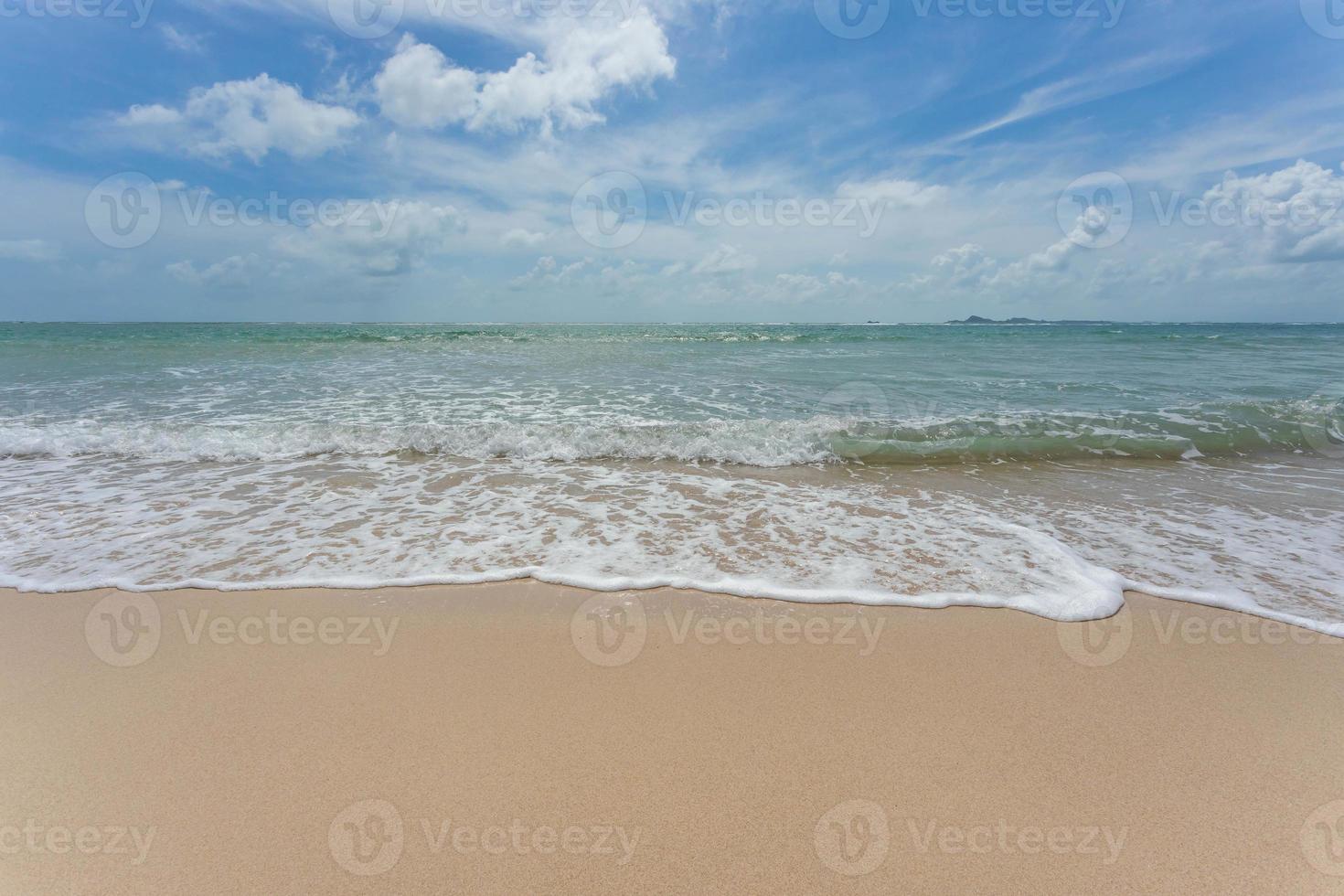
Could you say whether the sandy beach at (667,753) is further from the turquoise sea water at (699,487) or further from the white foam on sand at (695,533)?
the turquoise sea water at (699,487)

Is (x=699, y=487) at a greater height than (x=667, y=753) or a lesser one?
greater

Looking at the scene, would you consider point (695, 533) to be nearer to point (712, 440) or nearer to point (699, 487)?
point (699, 487)

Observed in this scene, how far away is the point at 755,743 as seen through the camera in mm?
2350

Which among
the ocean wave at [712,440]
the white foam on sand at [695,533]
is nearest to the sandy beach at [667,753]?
the white foam on sand at [695,533]

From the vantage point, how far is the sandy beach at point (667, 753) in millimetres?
1853

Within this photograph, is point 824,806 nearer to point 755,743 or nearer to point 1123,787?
point 755,743

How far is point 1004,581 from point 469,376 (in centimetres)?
1365

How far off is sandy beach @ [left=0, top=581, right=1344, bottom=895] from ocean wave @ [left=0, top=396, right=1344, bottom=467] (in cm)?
414

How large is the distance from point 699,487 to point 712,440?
5.44 ft

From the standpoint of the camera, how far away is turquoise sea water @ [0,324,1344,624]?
4066mm

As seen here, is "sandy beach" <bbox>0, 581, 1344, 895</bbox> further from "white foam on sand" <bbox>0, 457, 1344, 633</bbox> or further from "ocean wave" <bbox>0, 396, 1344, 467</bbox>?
"ocean wave" <bbox>0, 396, 1344, 467</bbox>

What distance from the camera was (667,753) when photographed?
90.9 inches

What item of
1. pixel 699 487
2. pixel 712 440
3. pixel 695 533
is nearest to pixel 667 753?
pixel 695 533

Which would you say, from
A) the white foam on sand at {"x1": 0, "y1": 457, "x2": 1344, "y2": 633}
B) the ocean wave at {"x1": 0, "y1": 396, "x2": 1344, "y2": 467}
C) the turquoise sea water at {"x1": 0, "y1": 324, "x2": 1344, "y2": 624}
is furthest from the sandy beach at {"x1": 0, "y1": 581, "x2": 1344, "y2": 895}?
the ocean wave at {"x1": 0, "y1": 396, "x2": 1344, "y2": 467}
